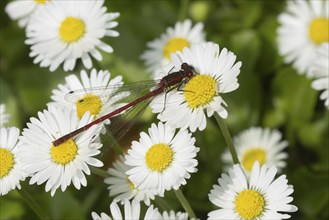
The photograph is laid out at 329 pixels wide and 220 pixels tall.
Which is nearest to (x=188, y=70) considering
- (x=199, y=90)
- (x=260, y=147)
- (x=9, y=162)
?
(x=199, y=90)

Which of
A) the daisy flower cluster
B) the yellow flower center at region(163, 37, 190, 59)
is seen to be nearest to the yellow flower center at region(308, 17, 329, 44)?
the yellow flower center at region(163, 37, 190, 59)

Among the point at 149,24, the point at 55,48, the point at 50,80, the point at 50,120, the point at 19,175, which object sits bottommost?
the point at 19,175

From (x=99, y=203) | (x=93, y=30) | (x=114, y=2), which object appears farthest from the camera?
(x=114, y=2)

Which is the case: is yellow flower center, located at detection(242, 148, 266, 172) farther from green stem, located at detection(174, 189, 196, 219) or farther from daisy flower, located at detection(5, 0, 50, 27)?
daisy flower, located at detection(5, 0, 50, 27)

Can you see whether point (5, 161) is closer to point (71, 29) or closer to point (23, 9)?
point (71, 29)

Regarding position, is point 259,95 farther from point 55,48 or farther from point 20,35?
point 20,35

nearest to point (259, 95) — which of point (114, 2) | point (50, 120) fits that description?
point (114, 2)
